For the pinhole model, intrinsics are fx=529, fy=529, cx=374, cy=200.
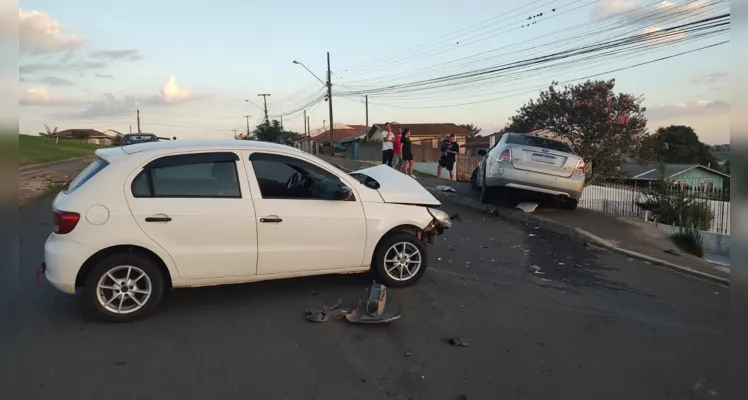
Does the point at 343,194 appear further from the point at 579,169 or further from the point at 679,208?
the point at 679,208

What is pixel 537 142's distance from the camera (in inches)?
431

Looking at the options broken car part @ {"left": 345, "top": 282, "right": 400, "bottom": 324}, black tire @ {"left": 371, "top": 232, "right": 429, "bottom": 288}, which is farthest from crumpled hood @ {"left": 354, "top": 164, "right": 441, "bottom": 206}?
broken car part @ {"left": 345, "top": 282, "right": 400, "bottom": 324}

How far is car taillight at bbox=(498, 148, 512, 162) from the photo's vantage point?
10.6m

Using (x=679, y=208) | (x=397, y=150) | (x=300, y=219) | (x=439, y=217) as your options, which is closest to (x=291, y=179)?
(x=300, y=219)

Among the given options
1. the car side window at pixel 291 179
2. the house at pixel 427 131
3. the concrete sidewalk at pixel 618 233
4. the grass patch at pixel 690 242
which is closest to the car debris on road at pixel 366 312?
the car side window at pixel 291 179

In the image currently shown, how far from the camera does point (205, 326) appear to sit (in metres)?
4.79

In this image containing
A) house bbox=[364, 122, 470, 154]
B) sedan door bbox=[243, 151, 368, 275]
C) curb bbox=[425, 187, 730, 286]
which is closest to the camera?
sedan door bbox=[243, 151, 368, 275]

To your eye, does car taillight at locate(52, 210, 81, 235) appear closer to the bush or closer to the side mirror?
the side mirror

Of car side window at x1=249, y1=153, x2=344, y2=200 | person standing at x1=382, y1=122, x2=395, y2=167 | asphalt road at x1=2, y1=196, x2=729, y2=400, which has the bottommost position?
asphalt road at x1=2, y1=196, x2=729, y2=400

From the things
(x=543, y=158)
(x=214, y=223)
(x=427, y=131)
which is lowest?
(x=214, y=223)

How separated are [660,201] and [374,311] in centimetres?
985

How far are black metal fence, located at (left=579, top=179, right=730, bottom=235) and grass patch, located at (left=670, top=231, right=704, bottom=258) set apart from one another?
1.26 feet

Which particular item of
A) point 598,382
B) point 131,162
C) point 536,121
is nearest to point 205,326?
point 131,162

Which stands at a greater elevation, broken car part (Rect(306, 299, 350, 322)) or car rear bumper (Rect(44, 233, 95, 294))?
car rear bumper (Rect(44, 233, 95, 294))
